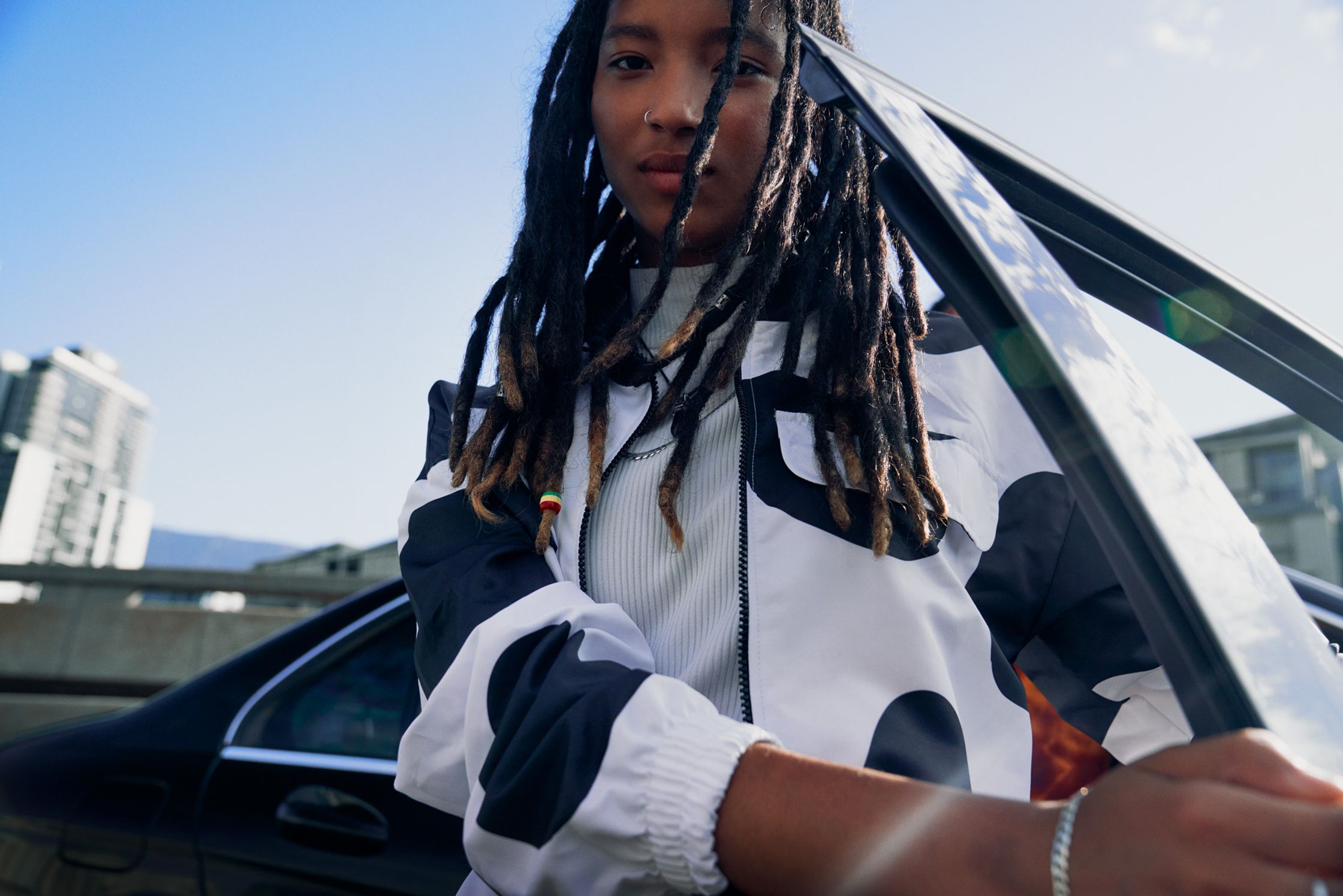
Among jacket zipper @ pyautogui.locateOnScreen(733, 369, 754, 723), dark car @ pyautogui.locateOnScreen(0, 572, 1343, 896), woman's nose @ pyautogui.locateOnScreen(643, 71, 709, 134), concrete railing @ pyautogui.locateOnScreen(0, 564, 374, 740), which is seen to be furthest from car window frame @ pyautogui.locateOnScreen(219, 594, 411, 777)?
concrete railing @ pyautogui.locateOnScreen(0, 564, 374, 740)

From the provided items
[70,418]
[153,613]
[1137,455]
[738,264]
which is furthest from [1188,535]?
[70,418]

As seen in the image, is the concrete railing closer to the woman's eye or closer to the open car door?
the woman's eye

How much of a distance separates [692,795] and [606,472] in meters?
0.58

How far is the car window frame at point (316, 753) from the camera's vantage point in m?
2.03

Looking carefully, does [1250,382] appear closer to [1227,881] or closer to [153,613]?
[1227,881]

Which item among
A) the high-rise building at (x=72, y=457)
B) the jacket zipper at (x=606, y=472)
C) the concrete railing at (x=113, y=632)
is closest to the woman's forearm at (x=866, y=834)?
the jacket zipper at (x=606, y=472)

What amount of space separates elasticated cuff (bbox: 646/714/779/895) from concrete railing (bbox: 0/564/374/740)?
742 centimetres

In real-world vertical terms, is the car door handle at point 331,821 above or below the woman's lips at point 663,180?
below

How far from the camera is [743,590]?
108cm

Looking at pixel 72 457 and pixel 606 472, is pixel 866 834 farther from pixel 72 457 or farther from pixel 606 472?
pixel 72 457

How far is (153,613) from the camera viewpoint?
7.99m

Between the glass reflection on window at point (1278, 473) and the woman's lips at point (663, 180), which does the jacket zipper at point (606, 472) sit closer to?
the woman's lips at point (663, 180)

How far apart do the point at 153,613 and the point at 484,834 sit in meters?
8.29

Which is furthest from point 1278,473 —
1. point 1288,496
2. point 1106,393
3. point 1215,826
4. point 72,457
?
point 72,457
